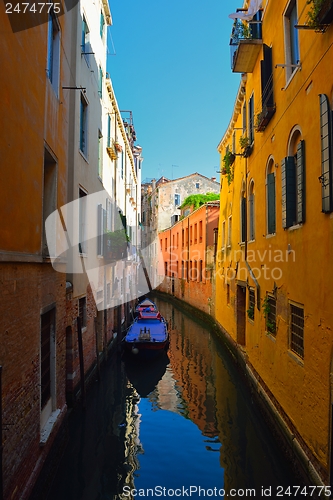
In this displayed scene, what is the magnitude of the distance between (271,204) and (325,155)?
3540 millimetres

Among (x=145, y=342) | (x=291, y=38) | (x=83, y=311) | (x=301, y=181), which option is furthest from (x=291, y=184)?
(x=145, y=342)

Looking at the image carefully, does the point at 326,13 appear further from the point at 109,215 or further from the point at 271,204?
the point at 109,215

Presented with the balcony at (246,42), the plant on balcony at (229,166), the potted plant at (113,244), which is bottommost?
the potted plant at (113,244)

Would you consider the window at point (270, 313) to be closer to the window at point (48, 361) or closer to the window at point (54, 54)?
the window at point (48, 361)

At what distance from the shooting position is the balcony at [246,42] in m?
10.0

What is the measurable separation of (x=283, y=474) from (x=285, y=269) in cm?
370

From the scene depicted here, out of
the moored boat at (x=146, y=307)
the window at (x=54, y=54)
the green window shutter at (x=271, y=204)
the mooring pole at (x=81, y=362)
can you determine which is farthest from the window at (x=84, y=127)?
the moored boat at (x=146, y=307)

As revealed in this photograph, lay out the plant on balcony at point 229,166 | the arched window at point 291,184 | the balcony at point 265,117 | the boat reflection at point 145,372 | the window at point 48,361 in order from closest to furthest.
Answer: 1. the window at point 48,361
2. the arched window at point 291,184
3. the balcony at point 265,117
4. the boat reflection at point 145,372
5. the plant on balcony at point 229,166

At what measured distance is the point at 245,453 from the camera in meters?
7.71

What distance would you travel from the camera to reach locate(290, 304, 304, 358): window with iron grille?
22.7 feet

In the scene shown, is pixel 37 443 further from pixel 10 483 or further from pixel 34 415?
pixel 10 483

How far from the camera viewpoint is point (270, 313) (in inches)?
367

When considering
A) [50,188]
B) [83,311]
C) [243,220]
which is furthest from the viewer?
[243,220]

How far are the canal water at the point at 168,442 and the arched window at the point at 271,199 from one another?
15.0ft
